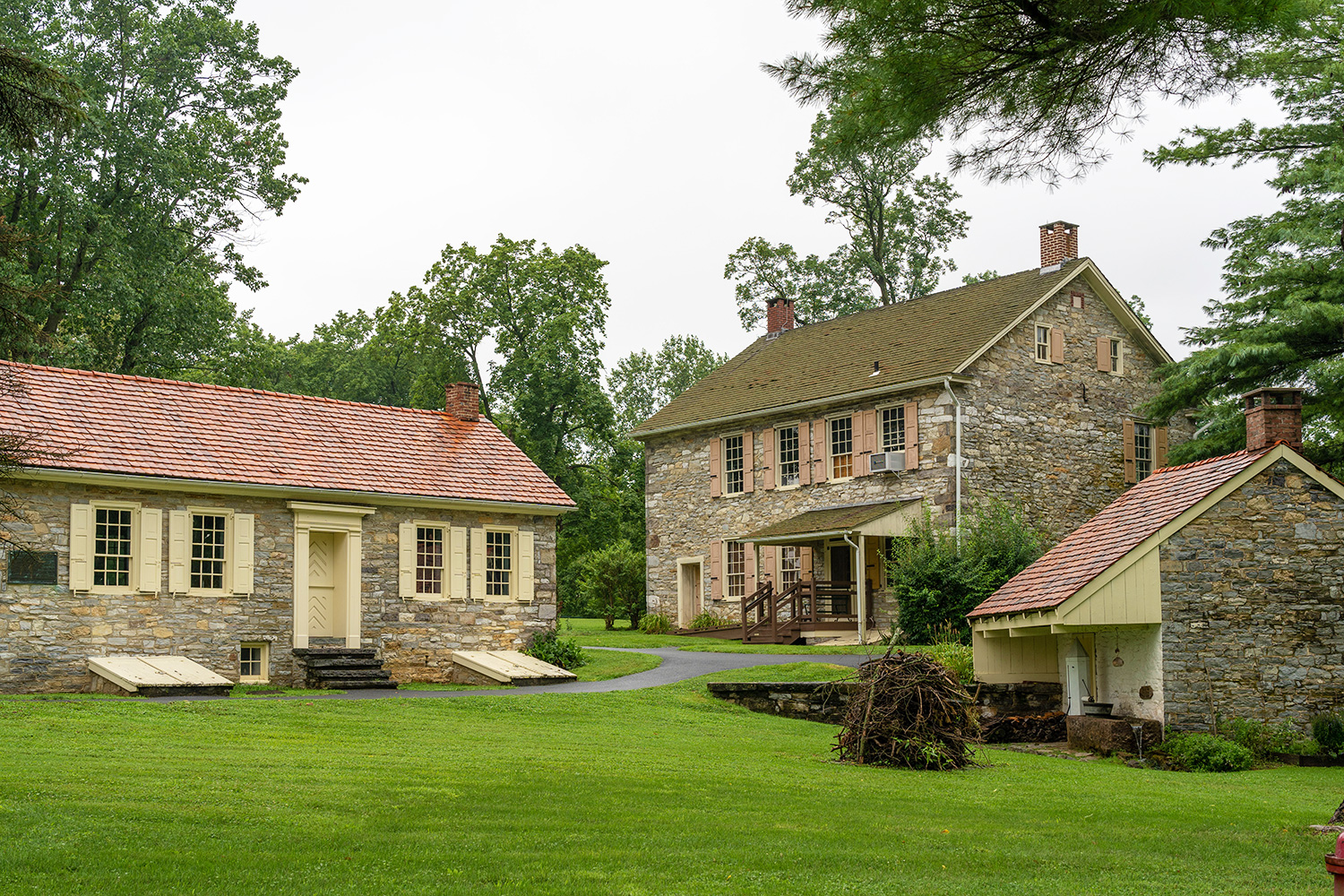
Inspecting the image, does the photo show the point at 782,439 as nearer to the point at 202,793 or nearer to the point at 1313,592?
the point at 1313,592

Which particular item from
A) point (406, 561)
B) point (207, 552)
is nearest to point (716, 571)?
point (406, 561)

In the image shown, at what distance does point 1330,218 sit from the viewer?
22.5 meters

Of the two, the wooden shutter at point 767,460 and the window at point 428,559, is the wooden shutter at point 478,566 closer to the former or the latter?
the window at point 428,559

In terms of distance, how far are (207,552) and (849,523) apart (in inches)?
488

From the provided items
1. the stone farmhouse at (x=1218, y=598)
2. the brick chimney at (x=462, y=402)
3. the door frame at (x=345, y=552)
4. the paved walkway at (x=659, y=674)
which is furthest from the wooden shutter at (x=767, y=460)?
the stone farmhouse at (x=1218, y=598)

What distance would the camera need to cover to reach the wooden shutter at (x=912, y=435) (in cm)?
2722

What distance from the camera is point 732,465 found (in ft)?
104

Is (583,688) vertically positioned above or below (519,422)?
below

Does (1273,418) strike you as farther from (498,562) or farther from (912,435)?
(498,562)

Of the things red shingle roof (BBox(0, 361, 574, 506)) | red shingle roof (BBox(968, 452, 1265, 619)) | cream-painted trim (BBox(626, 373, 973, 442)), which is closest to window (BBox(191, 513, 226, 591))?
red shingle roof (BBox(0, 361, 574, 506))

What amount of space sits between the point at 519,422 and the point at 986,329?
691 inches

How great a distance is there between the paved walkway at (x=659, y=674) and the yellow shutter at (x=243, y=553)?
2.33 m

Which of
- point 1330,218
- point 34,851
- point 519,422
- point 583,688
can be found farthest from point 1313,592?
point 519,422

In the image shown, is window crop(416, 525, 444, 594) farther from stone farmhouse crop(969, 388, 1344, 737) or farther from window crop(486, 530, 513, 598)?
→ stone farmhouse crop(969, 388, 1344, 737)
